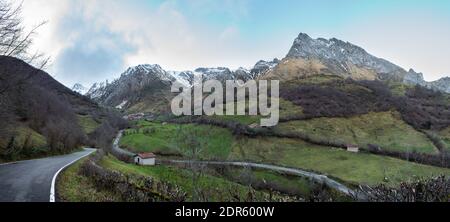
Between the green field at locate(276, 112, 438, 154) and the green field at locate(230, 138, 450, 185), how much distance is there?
9.60 metres

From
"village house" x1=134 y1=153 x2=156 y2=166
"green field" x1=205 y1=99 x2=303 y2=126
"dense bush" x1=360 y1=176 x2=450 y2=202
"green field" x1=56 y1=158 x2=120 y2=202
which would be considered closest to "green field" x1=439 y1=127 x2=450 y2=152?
"green field" x1=205 y1=99 x2=303 y2=126

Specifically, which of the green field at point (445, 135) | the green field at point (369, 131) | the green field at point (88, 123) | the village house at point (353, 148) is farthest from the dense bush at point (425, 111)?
the green field at point (88, 123)

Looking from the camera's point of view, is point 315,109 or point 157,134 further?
point 315,109

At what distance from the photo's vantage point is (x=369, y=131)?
127 metres

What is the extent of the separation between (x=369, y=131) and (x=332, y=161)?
41.3 metres

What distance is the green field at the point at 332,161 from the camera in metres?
77.5

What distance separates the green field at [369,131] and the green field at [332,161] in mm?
9597

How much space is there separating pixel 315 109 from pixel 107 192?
12970 centimetres

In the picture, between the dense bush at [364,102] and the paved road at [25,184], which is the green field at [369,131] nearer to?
the dense bush at [364,102]

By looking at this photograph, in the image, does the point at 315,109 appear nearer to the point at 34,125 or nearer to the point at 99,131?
the point at 99,131

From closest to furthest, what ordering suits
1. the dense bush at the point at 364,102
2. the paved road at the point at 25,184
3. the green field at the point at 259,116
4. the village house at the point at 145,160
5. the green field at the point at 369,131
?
the paved road at the point at 25,184, the village house at the point at 145,160, the green field at the point at 369,131, the green field at the point at 259,116, the dense bush at the point at 364,102
